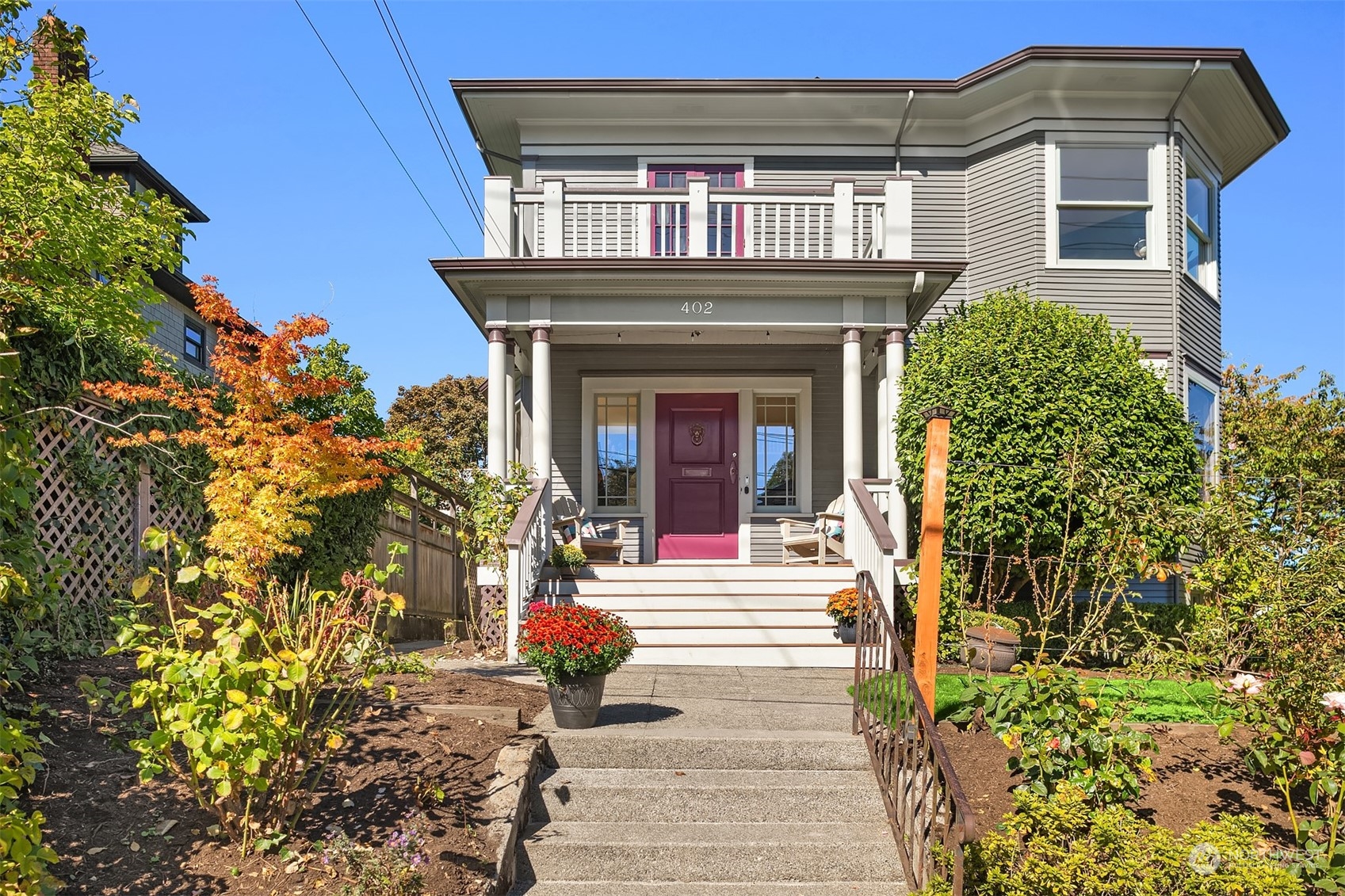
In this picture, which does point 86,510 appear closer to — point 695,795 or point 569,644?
point 569,644

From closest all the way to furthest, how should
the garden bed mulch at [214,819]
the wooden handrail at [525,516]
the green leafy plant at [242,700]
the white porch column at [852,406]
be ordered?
the green leafy plant at [242,700] < the garden bed mulch at [214,819] < the wooden handrail at [525,516] < the white porch column at [852,406]

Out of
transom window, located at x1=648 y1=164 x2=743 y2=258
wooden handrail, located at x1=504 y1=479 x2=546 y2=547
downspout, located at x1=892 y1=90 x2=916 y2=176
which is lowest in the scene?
wooden handrail, located at x1=504 y1=479 x2=546 y2=547

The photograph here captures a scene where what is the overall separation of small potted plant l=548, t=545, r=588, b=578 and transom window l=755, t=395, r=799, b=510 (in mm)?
3305

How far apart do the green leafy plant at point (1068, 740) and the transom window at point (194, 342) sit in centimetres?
1968

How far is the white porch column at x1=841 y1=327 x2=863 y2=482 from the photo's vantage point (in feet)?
33.2

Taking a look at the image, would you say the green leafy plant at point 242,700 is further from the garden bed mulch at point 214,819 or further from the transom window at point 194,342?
the transom window at point 194,342

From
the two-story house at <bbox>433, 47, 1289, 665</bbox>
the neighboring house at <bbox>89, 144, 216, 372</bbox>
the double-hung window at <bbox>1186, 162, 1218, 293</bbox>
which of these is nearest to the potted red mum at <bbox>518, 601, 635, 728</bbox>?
the two-story house at <bbox>433, 47, 1289, 665</bbox>

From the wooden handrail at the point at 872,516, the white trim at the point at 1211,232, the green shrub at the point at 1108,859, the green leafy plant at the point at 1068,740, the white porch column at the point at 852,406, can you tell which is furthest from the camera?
the white trim at the point at 1211,232

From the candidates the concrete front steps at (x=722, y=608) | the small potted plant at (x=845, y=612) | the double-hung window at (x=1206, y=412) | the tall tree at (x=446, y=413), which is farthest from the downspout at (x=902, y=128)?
the tall tree at (x=446, y=413)

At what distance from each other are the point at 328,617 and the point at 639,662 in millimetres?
4457

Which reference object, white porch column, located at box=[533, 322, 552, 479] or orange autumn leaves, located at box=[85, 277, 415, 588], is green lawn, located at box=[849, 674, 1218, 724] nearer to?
orange autumn leaves, located at box=[85, 277, 415, 588]

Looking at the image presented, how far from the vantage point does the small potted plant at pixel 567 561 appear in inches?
389

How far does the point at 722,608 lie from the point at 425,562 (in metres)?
4.94

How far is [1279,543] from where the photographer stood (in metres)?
5.87
